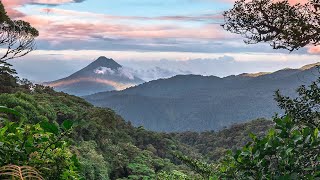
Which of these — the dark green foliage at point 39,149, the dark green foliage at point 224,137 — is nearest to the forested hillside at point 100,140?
the dark green foliage at point 39,149

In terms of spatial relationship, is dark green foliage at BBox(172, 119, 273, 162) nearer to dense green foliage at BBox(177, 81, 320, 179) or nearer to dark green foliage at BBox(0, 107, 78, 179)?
dense green foliage at BBox(177, 81, 320, 179)

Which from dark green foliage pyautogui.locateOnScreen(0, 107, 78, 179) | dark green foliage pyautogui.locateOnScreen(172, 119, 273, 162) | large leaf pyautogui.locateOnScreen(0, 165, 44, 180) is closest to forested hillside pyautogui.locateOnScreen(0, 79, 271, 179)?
dark green foliage pyautogui.locateOnScreen(0, 107, 78, 179)

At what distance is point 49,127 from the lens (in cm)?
144

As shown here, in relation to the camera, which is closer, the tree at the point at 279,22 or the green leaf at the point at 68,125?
the green leaf at the point at 68,125

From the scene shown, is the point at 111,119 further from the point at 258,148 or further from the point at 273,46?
the point at 258,148

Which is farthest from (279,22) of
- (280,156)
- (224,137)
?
(224,137)

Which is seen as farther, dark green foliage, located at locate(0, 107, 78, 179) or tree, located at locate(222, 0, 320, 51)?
tree, located at locate(222, 0, 320, 51)

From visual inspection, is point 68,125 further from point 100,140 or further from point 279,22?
point 100,140

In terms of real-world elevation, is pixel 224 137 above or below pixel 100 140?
below

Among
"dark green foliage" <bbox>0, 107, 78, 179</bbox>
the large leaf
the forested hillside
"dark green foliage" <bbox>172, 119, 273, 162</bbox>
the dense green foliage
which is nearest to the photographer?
the large leaf

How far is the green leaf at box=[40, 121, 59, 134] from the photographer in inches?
56.5

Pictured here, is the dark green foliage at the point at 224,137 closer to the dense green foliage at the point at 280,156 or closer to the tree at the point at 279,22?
the tree at the point at 279,22

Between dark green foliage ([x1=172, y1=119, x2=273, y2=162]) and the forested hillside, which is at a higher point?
the forested hillside

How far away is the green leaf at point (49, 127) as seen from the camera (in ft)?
4.70
